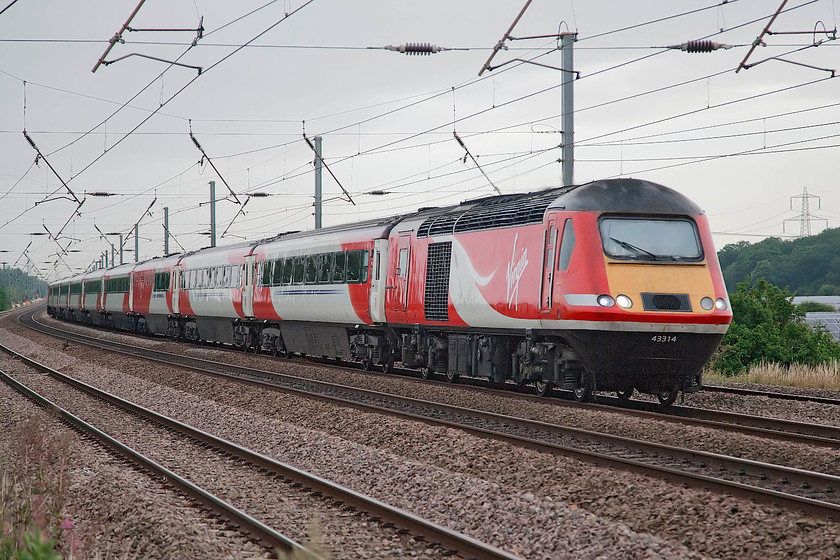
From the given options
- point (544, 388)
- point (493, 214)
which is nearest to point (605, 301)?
point (544, 388)

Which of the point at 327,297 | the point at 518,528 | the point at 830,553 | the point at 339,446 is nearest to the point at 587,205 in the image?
the point at 339,446

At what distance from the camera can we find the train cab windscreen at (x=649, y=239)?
13195mm

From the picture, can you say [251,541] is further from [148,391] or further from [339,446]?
[148,391]

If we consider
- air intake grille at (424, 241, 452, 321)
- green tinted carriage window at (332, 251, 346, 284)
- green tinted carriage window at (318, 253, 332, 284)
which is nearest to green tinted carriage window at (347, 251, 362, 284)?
green tinted carriage window at (332, 251, 346, 284)

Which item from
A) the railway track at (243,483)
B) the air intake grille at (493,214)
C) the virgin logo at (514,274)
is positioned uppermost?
the air intake grille at (493,214)

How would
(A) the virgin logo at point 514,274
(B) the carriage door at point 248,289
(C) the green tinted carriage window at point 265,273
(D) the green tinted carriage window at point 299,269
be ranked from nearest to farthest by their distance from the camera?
→ (A) the virgin logo at point 514,274 < (D) the green tinted carriage window at point 299,269 < (C) the green tinted carriage window at point 265,273 < (B) the carriage door at point 248,289

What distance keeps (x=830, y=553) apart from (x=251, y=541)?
14.2ft

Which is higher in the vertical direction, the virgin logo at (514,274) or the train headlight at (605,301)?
the virgin logo at (514,274)

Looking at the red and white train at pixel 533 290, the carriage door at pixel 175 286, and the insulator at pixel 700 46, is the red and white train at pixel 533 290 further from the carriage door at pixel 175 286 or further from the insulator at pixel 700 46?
the carriage door at pixel 175 286

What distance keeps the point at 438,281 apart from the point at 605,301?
5.04 metres

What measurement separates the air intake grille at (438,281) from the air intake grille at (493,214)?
13.7 inches

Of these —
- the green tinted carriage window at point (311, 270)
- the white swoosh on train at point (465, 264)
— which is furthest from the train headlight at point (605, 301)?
the green tinted carriage window at point (311, 270)

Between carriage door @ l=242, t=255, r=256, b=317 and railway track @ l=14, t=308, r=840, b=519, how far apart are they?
1236cm

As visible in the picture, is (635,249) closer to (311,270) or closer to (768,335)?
(768,335)
